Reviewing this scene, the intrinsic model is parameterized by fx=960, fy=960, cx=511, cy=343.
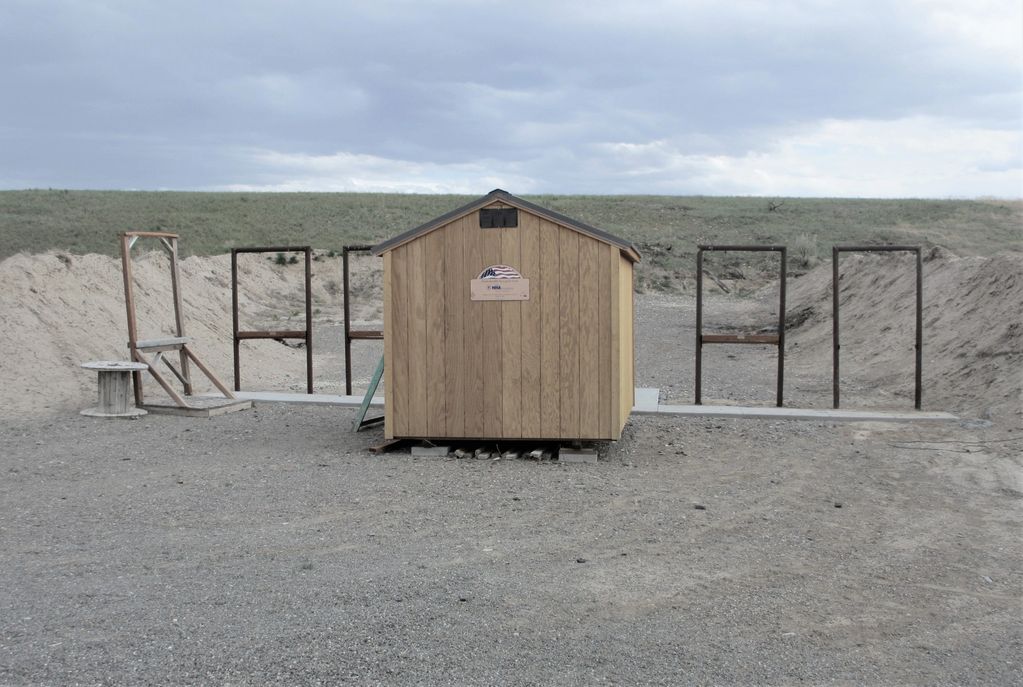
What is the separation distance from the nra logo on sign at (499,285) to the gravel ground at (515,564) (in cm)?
156

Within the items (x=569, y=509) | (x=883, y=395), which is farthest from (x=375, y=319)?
(x=569, y=509)

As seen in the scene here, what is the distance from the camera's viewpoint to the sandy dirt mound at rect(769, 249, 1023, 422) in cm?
1252

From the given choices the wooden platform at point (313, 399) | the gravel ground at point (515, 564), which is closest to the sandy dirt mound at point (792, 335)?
the wooden platform at point (313, 399)

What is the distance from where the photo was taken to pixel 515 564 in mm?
5641

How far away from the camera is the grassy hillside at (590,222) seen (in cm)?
3762

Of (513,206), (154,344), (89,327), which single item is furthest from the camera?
(89,327)

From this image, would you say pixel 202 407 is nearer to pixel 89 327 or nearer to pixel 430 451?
pixel 430 451

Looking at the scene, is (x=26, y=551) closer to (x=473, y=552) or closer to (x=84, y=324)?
(x=473, y=552)

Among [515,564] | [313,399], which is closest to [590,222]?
[313,399]

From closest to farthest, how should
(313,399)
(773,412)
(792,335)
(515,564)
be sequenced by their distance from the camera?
(515,564), (773,412), (313,399), (792,335)

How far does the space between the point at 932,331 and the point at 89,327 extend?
45.2 ft

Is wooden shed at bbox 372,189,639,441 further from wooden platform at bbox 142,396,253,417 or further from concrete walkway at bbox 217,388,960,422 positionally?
wooden platform at bbox 142,396,253,417

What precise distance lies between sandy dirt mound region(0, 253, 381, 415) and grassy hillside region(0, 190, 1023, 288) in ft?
51.9

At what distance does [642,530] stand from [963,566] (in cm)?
197
